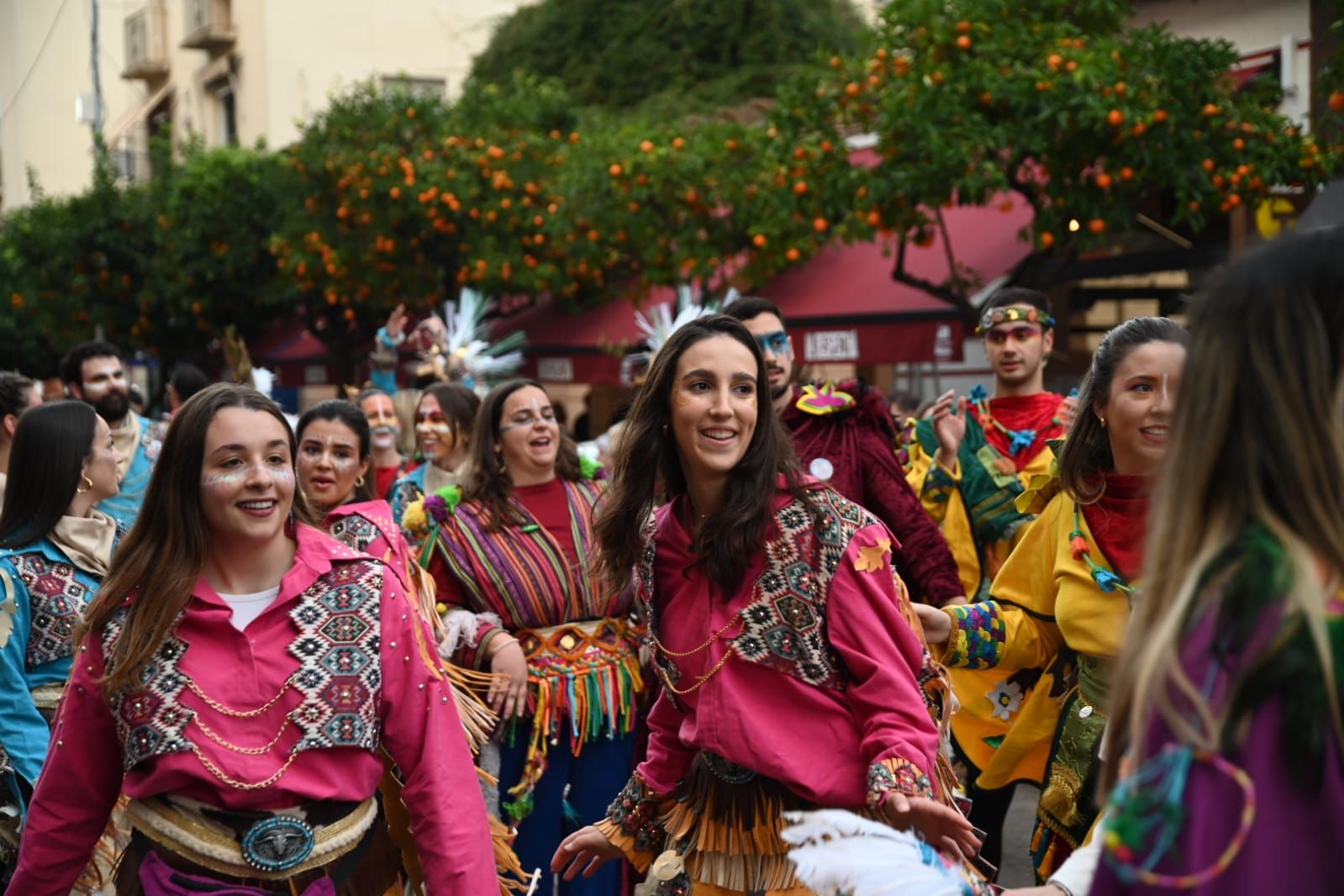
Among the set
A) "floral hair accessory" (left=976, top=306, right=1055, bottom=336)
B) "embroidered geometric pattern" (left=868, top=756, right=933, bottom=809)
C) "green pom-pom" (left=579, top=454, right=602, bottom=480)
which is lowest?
"embroidered geometric pattern" (left=868, top=756, right=933, bottom=809)

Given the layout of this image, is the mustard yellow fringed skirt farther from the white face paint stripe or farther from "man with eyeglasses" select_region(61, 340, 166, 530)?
"man with eyeglasses" select_region(61, 340, 166, 530)

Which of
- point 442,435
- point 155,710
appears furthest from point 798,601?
point 442,435

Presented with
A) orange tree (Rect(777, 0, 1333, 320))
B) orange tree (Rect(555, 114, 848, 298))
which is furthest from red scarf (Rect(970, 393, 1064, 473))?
orange tree (Rect(555, 114, 848, 298))

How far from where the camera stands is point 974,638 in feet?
12.3

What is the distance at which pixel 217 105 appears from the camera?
3494 cm

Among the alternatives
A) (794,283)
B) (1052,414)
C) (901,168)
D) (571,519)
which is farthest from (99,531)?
(794,283)

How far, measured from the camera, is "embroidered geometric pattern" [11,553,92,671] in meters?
4.59

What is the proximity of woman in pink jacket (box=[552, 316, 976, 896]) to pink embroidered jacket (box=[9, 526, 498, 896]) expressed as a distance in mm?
452

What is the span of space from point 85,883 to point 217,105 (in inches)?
1315

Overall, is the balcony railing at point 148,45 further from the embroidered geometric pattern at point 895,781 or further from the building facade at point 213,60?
the embroidered geometric pattern at point 895,781

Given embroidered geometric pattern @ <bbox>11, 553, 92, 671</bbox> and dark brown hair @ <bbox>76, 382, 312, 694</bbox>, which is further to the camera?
embroidered geometric pattern @ <bbox>11, 553, 92, 671</bbox>

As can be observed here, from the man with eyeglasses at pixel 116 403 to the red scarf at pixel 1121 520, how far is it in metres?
4.94

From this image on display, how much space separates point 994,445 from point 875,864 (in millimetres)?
4333

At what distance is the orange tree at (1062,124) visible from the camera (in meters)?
11.4
